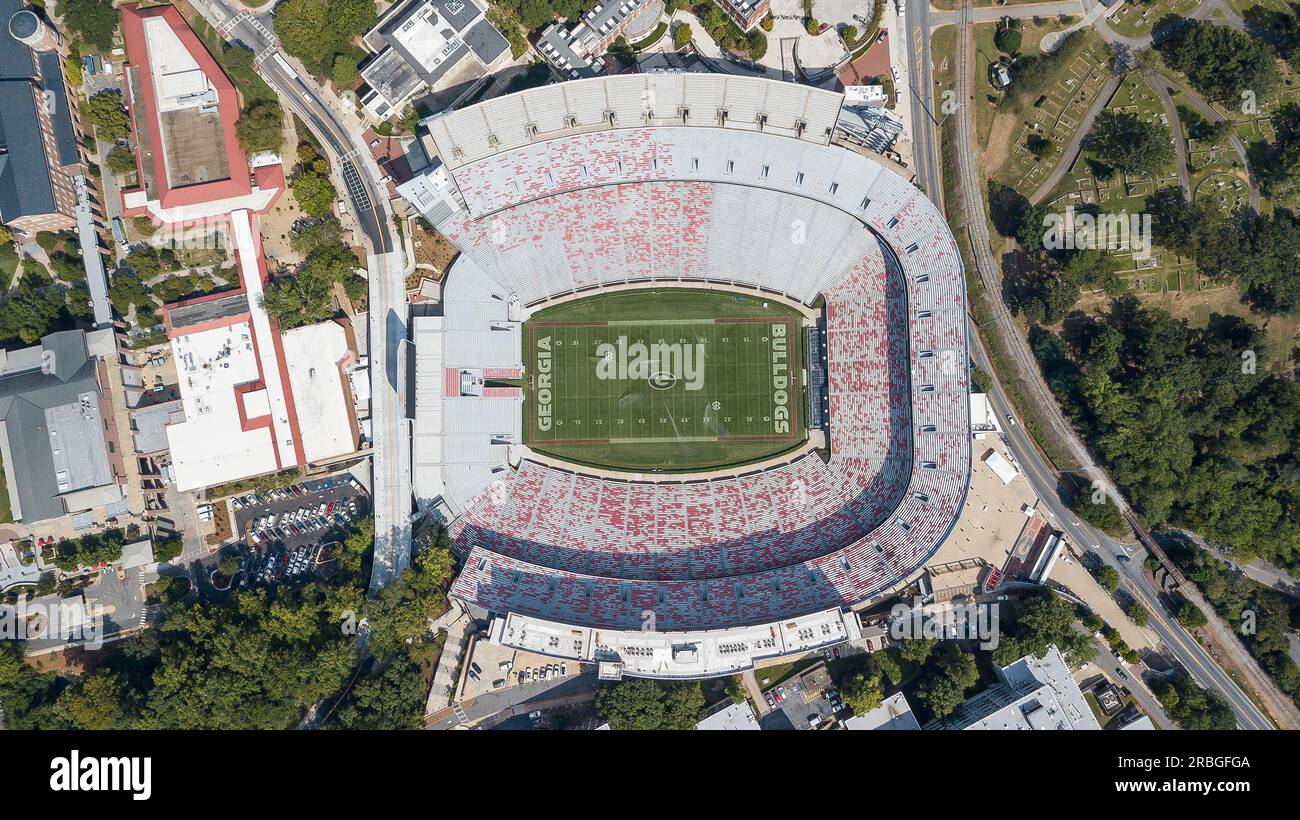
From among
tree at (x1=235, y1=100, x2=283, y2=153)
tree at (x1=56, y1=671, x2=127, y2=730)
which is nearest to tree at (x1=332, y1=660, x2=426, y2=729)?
tree at (x1=56, y1=671, x2=127, y2=730)

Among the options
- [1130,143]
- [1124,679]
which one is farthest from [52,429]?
[1130,143]

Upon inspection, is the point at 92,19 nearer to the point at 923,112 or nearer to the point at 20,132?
the point at 20,132

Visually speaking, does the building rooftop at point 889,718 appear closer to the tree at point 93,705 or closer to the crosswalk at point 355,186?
the tree at point 93,705

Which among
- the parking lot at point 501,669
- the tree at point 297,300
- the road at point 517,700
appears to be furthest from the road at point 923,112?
the tree at point 297,300

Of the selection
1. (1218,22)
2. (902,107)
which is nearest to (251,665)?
(902,107)

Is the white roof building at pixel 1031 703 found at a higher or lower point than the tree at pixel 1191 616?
lower
